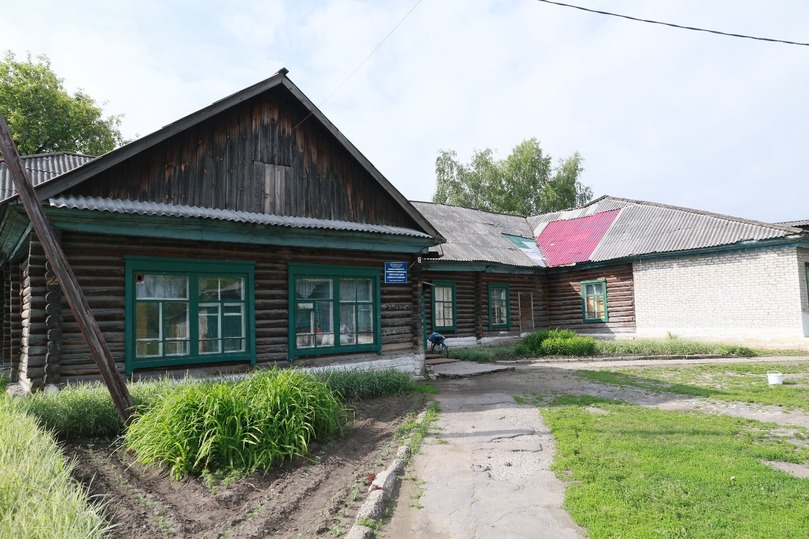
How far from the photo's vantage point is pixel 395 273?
1162cm

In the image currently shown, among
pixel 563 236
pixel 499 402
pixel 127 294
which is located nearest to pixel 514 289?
pixel 563 236

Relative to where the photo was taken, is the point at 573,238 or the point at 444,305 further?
the point at 573,238

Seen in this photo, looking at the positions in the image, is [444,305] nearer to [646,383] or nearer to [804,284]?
[646,383]

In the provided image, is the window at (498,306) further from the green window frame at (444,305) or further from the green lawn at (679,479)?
the green lawn at (679,479)

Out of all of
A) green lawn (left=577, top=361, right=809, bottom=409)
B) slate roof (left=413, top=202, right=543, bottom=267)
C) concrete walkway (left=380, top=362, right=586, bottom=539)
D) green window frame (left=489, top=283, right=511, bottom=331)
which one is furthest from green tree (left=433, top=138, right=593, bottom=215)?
concrete walkway (left=380, top=362, right=586, bottom=539)

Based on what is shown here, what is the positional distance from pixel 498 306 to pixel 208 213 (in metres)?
13.6

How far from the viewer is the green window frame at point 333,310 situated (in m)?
10.3

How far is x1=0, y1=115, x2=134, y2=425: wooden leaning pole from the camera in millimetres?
6102

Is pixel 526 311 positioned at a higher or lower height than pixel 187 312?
lower

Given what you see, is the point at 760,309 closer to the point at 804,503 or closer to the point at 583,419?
the point at 583,419

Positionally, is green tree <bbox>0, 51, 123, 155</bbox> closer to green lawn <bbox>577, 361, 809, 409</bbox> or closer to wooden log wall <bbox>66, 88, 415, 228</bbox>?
wooden log wall <bbox>66, 88, 415, 228</bbox>

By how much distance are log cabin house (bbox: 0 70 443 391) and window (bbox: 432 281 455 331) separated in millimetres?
5865

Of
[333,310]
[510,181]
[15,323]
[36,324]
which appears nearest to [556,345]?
[333,310]

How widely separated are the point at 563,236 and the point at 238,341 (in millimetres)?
17999
